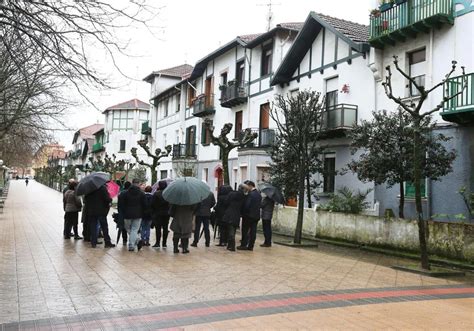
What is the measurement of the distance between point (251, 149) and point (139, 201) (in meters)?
14.1

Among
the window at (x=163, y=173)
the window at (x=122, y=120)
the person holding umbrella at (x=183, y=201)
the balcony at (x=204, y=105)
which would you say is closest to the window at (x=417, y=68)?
the person holding umbrella at (x=183, y=201)

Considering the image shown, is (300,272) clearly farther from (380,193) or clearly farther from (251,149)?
(251,149)

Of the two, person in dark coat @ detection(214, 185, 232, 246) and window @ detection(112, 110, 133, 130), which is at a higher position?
window @ detection(112, 110, 133, 130)

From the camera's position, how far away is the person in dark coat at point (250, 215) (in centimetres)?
1291

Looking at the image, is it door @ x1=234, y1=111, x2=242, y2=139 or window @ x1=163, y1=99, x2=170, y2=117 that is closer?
door @ x1=234, y1=111, x2=242, y2=139

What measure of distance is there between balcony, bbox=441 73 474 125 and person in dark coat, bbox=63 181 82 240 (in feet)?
36.9

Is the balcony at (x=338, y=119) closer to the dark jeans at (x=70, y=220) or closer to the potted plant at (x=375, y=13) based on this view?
the potted plant at (x=375, y=13)

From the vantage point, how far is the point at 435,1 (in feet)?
50.9

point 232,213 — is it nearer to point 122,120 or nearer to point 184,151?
point 184,151

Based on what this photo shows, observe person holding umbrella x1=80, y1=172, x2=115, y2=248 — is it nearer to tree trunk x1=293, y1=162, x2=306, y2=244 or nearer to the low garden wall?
tree trunk x1=293, y1=162, x2=306, y2=244

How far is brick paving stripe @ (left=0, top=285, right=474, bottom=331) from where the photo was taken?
5789 mm

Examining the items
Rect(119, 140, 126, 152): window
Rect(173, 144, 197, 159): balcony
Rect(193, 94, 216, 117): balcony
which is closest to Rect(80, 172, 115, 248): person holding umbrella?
Rect(193, 94, 216, 117): balcony

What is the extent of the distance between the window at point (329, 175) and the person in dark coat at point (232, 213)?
8290 mm

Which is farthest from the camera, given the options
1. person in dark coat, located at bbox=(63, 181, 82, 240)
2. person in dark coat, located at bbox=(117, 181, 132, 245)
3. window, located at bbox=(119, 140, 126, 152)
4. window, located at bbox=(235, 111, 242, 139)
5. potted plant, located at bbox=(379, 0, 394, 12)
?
window, located at bbox=(119, 140, 126, 152)
